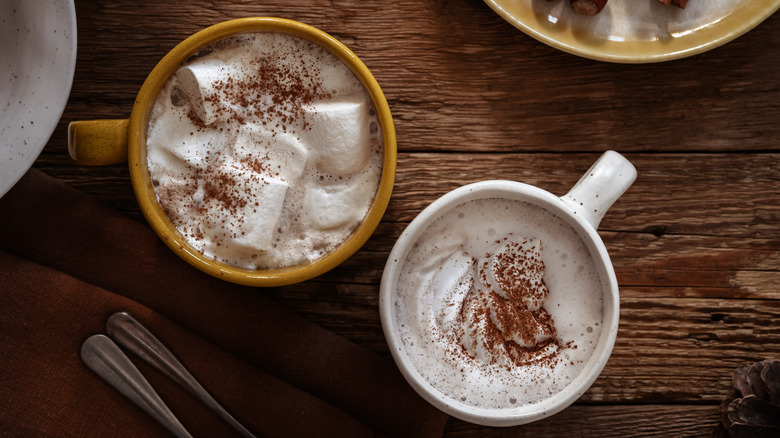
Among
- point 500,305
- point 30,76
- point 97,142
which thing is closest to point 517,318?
point 500,305

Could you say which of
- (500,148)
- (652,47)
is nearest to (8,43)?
(500,148)

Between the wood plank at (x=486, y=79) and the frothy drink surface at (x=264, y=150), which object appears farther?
the wood plank at (x=486, y=79)

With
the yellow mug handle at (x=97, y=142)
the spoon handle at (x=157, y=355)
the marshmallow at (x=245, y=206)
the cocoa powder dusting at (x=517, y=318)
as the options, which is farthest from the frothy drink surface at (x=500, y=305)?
the yellow mug handle at (x=97, y=142)

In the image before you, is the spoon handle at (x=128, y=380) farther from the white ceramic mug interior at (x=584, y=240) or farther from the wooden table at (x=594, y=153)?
the white ceramic mug interior at (x=584, y=240)

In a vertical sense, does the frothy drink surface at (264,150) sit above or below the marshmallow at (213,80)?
below

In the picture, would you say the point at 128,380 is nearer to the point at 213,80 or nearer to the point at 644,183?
the point at 213,80

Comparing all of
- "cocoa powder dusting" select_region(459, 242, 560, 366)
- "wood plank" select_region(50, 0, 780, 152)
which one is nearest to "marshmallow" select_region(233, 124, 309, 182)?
"wood plank" select_region(50, 0, 780, 152)

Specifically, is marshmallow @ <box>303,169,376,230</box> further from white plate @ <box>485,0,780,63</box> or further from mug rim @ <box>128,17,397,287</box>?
white plate @ <box>485,0,780,63</box>
